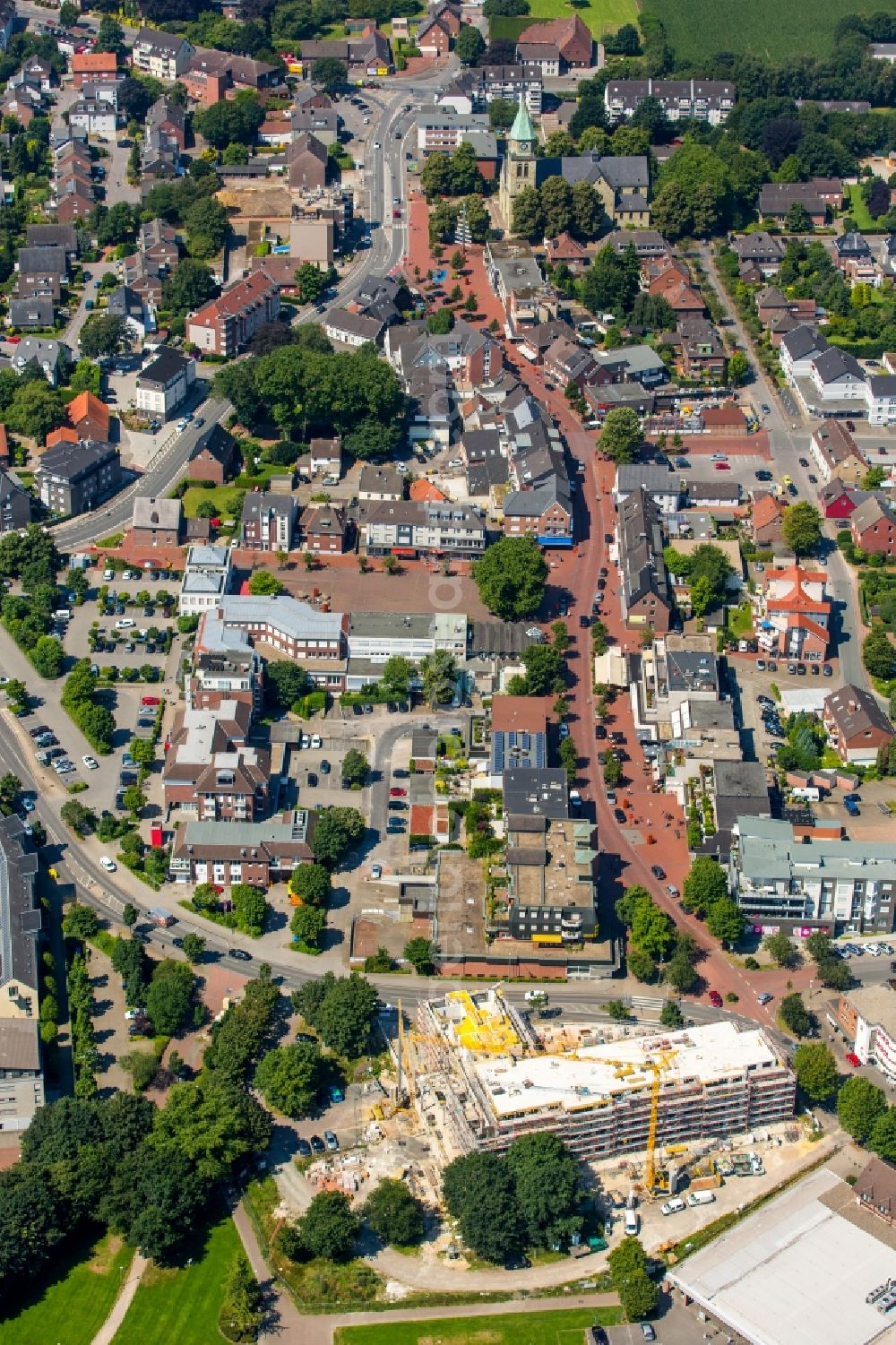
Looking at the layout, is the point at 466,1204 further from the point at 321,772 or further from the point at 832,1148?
the point at 321,772

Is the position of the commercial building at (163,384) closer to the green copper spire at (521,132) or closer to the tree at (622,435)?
the tree at (622,435)

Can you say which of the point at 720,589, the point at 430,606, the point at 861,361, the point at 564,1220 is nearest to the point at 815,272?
the point at 861,361

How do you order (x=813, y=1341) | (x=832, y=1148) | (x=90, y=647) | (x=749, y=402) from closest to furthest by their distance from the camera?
(x=813, y=1341) → (x=832, y=1148) → (x=90, y=647) → (x=749, y=402)

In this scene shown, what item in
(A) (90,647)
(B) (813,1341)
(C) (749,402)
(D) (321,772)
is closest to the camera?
(B) (813,1341)

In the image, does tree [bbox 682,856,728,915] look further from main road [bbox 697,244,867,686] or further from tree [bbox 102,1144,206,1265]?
tree [bbox 102,1144,206,1265]

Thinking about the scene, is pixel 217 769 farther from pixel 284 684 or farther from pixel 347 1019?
pixel 347 1019

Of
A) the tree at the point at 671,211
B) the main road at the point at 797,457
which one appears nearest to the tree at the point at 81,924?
the main road at the point at 797,457

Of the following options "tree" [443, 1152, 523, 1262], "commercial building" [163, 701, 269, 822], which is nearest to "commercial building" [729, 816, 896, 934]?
"tree" [443, 1152, 523, 1262]

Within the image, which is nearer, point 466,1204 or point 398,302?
point 466,1204
